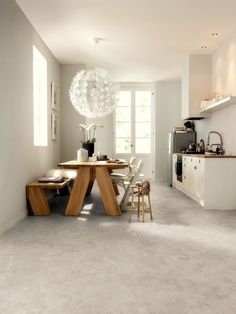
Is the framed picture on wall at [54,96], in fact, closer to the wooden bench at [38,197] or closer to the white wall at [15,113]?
the white wall at [15,113]

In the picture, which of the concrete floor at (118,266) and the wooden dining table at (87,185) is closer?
the concrete floor at (118,266)

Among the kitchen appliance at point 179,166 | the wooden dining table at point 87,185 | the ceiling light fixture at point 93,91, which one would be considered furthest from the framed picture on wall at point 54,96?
the kitchen appliance at point 179,166

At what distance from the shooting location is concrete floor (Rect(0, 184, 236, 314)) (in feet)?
6.40

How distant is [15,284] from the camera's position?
222 cm

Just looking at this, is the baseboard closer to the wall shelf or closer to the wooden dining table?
the wooden dining table

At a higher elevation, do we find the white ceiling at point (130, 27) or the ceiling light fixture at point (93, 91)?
the white ceiling at point (130, 27)

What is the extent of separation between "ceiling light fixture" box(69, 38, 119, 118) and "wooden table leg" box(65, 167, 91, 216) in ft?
4.96

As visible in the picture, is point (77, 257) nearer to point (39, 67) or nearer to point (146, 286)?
point (146, 286)

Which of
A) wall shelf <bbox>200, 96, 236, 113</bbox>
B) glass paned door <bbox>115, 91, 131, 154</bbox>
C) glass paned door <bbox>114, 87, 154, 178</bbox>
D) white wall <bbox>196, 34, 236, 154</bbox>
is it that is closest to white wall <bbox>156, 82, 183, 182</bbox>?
glass paned door <bbox>114, 87, 154, 178</bbox>

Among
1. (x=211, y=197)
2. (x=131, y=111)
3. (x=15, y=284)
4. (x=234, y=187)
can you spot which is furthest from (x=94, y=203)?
(x=131, y=111)

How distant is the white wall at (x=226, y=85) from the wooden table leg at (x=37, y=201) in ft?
9.89

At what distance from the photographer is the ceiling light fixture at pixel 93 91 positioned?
213 inches

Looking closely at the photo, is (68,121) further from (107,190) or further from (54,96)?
(107,190)

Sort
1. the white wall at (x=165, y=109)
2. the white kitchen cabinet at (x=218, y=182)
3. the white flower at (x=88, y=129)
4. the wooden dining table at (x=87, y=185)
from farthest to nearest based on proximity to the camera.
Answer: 1. the white wall at (x=165, y=109)
2. the white flower at (x=88, y=129)
3. the white kitchen cabinet at (x=218, y=182)
4. the wooden dining table at (x=87, y=185)
